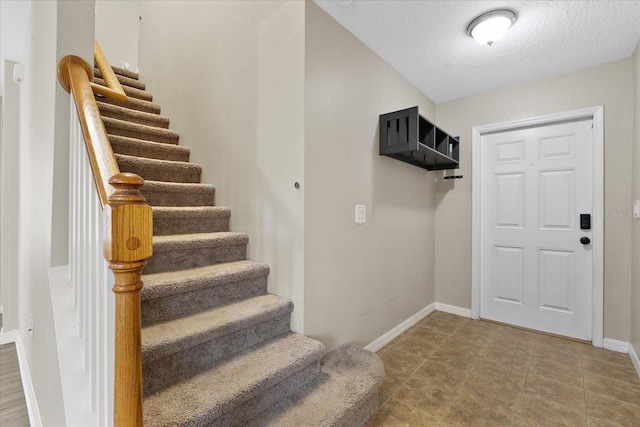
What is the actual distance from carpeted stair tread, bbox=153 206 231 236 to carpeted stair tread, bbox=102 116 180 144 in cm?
94

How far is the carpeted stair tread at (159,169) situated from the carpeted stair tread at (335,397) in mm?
1782

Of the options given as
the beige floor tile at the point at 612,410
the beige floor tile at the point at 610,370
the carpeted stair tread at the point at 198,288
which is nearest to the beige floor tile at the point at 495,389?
the beige floor tile at the point at 612,410

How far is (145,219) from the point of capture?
2.29ft

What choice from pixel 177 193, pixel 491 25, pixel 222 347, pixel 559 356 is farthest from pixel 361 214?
pixel 559 356

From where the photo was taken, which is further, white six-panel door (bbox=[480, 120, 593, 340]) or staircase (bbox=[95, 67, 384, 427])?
white six-panel door (bbox=[480, 120, 593, 340])

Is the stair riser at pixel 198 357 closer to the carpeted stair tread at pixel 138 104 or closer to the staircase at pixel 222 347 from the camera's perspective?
the staircase at pixel 222 347

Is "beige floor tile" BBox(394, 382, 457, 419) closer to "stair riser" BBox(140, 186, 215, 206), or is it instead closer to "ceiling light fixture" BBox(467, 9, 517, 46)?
"stair riser" BBox(140, 186, 215, 206)

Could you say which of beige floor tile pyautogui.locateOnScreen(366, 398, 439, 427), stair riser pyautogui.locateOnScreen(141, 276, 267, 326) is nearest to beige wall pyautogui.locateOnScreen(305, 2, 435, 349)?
stair riser pyautogui.locateOnScreen(141, 276, 267, 326)

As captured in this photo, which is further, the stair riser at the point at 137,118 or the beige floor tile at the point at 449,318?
the beige floor tile at the point at 449,318

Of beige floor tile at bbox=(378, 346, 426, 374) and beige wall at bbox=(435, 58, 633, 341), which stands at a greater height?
beige wall at bbox=(435, 58, 633, 341)

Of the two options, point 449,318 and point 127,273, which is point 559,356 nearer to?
point 449,318

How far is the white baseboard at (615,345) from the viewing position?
2402 millimetres

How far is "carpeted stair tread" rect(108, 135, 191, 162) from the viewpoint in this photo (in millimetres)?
2254

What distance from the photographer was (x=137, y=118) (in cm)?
277
